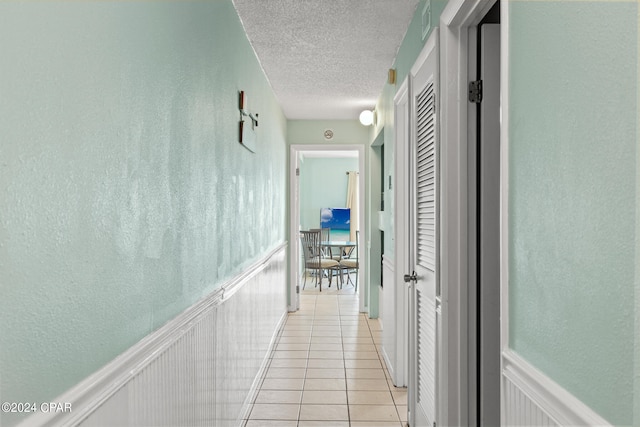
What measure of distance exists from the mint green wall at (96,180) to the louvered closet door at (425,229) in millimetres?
1043

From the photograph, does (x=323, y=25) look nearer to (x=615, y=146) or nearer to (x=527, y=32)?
(x=527, y=32)

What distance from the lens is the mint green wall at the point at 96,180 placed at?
2.82 feet

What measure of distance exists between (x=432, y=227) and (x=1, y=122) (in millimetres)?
1853

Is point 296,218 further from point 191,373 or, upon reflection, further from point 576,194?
point 576,194

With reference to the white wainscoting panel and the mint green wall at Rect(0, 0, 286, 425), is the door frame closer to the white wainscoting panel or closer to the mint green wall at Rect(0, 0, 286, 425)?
the white wainscoting panel

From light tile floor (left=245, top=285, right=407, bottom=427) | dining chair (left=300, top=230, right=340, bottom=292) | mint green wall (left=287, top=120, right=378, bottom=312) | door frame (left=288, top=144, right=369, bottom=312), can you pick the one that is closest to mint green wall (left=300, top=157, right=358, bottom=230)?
dining chair (left=300, top=230, right=340, bottom=292)

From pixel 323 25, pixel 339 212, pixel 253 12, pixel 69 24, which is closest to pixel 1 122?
pixel 69 24

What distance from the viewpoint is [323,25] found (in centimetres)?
295

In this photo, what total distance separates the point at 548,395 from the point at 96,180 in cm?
115

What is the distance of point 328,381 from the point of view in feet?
11.7

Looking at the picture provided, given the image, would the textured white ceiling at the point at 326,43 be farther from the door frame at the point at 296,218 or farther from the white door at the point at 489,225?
the door frame at the point at 296,218

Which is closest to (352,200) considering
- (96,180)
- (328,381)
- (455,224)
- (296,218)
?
(296,218)

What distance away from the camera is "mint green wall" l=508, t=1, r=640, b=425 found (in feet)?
2.68

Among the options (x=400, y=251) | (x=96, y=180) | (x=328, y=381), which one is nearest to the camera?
(x=96, y=180)
